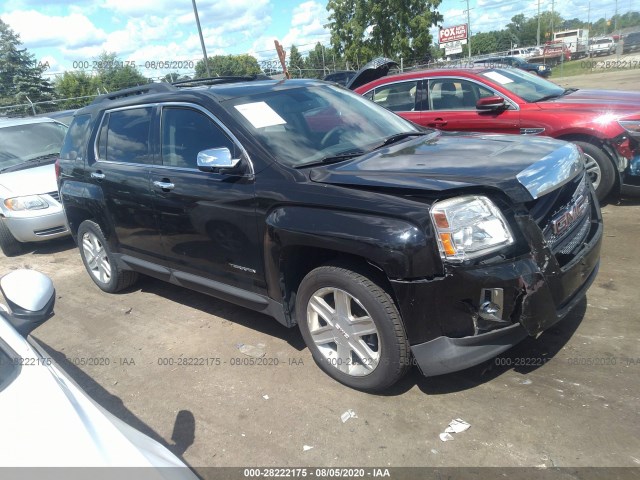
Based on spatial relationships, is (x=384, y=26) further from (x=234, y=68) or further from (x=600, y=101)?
(x=600, y=101)

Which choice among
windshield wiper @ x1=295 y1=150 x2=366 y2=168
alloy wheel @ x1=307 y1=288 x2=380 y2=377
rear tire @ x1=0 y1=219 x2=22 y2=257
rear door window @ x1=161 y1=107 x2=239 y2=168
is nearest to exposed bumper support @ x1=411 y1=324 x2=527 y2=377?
alloy wheel @ x1=307 y1=288 x2=380 y2=377

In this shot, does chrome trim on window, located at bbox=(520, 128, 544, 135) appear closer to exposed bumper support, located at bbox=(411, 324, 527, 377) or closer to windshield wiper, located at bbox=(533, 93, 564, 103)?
windshield wiper, located at bbox=(533, 93, 564, 103)

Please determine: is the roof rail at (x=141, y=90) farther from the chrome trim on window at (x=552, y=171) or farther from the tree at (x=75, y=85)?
the tree at (x=75, y=85)

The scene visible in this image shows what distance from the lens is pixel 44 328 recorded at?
4.71 metres

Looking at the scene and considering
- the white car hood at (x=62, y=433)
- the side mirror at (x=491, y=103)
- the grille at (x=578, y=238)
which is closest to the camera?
the white car hood at (x=62, y=433)

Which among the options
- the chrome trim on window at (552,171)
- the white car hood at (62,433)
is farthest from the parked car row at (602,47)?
the white car hood at (62,433)

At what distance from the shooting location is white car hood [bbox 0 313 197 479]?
1590 mm

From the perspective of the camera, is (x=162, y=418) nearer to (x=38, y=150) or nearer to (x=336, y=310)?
(x=336, y=310)

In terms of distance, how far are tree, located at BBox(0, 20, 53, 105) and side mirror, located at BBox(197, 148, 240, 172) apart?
1351 inches

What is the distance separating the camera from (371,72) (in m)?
8.04

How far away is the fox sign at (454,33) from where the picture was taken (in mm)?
41756

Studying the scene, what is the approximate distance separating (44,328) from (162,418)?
2.20 m

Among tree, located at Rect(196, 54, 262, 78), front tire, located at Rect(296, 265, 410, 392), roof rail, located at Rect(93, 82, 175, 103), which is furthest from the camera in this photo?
tree, located at Rect(196, 54, 262, 78)

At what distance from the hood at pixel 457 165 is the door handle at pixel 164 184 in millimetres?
1283
